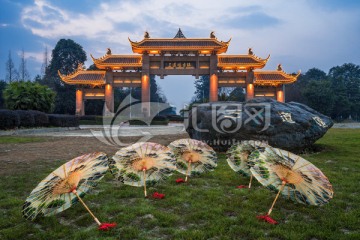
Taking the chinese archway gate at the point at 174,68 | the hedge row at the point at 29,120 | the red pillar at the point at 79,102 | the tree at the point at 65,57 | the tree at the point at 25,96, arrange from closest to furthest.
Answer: the hedge row at the point at 29,120, the tree at the point at 25,96, the chinese archway gate at the point at 174,68, the red pillar at the point at 79,102, the tree at the point at 65,57

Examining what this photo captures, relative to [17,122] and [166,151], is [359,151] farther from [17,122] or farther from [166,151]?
[17,122]

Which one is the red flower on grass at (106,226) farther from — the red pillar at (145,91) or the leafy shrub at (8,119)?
the red pillar at (145,91)

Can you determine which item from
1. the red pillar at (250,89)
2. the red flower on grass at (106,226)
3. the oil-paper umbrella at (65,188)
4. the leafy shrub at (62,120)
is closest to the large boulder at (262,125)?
the oil-paper umbrella at (65,188)

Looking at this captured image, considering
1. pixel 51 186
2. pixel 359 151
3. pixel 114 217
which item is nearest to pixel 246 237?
pixel 114 217

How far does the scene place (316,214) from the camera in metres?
2.81

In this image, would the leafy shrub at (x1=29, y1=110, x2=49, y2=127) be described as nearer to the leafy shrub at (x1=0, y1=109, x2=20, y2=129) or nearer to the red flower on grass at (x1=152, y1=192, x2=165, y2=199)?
the leafy shrub at (x1=0, y1=109, x2=20, y2=129)

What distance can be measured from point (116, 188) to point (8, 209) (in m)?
1.28

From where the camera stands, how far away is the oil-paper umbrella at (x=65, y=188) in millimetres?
2398

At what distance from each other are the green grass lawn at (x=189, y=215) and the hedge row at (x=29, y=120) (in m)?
11.5

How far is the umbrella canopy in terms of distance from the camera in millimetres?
2668

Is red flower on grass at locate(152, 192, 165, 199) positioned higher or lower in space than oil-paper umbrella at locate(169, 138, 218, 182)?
lower

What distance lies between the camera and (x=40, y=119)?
1702 cm

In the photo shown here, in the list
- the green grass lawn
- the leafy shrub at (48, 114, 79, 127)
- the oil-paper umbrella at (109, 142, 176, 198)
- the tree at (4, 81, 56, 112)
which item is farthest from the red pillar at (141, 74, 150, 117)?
the oil-paper umbrella at (109, 142, 176, 198)

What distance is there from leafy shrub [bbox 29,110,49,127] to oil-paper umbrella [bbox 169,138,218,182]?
15.0 metres
